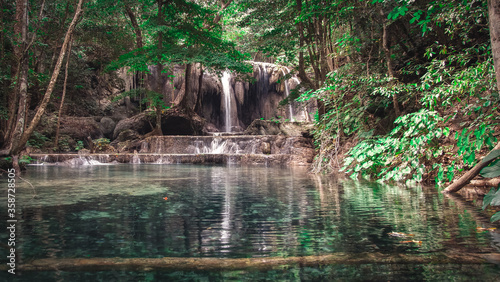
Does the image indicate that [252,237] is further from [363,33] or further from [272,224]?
[363,33]

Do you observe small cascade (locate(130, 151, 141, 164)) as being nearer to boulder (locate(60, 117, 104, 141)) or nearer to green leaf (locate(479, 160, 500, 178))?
boulder (locate(60, 117, 104, 141))

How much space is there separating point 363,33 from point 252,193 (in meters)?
5.44

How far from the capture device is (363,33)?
7.63 meters

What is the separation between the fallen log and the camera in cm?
157

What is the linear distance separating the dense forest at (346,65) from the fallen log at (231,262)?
0.80m

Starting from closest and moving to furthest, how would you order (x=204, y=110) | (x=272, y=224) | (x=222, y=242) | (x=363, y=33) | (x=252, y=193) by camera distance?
(x=222, y=242)
(x=272, y=224)
(x=252, y=193)
(x=363, y=33)
(x=204, y=110)

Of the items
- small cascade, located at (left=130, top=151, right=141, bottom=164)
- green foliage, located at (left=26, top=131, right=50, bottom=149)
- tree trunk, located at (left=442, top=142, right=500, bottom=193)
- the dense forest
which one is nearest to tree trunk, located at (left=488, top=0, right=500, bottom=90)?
the dense forest

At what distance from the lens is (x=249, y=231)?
232cm

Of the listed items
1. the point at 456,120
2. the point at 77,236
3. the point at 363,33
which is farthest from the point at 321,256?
the point at 363,33

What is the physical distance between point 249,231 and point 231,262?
0.70m

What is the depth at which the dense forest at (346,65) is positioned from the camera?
405 centimetres

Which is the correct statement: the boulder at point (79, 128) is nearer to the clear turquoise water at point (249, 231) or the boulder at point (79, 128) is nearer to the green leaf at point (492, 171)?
the clear turquoise water at point (249, 231)

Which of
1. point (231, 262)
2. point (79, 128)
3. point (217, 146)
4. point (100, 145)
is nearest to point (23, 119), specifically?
point (231, 262)

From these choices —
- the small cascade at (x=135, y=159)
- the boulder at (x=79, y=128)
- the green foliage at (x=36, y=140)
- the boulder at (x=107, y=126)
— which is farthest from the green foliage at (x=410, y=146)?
the boulder at (x=107, y=126)
